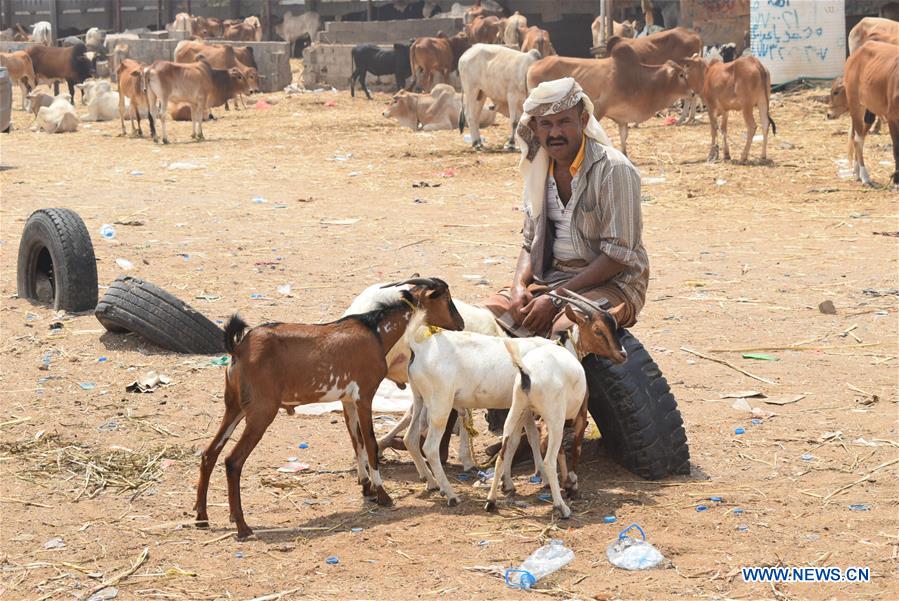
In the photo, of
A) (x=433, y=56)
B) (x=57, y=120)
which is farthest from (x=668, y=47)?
(x=57, y=120)

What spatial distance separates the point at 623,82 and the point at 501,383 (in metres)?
12.8

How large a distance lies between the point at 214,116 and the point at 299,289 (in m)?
16.2

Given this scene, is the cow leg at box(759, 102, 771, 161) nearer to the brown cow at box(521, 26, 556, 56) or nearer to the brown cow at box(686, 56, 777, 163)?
the brown cow at box(686, 56, 777, 163)

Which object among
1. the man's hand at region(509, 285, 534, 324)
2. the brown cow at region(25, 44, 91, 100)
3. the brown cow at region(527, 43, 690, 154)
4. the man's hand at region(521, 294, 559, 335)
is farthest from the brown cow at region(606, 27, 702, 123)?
the brown cow at region(25, 44, 91, 100)

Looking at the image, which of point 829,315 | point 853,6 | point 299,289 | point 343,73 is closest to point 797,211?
point 829,315

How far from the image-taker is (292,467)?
5.52 m

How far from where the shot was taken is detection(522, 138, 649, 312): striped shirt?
18.0 feet

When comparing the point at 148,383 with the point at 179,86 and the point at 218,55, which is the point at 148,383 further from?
the point at 218,55

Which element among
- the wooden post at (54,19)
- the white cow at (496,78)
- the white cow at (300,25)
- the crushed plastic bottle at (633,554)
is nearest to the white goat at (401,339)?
the crushed plastic bottle at (633,554)

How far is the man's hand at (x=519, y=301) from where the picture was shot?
559 centimetres

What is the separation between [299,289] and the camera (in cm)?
895

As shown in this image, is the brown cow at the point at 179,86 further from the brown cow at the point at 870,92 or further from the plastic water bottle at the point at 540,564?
the plastic water bottle at the point at 540,564

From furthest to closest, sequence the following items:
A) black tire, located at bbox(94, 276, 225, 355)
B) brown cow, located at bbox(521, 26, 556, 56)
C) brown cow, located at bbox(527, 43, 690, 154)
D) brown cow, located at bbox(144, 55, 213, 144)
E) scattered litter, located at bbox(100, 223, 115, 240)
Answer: brown cow, located at bbox(521, 26, 556, 56) → brown cow, located at bbox(144, 55, 213, 144) → brown cow, located at bbox(527, 43, 690, 154) → scattered litter, located at bbox(100, 223, 115, 240) → black tire, located at bbox(94, 276, 225, 355)

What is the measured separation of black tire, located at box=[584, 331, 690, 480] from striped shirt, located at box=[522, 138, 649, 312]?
41cm
